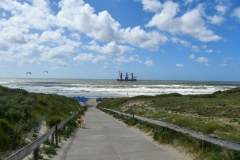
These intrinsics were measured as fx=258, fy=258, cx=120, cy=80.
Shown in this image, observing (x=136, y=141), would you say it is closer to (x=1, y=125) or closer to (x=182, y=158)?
(x=182, y=158)

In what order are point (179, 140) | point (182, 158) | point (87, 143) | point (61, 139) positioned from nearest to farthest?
point (182, 158) < point (179, 140) < point (87, 143) < point (61, 139)

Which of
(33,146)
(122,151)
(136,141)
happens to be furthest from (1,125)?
(136,141)

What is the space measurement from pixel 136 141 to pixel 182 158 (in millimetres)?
3106

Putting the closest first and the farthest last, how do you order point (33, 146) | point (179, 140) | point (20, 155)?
point (20, 155) < point (33, 146) < point (179, 140)

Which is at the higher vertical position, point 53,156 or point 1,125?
point 1,125

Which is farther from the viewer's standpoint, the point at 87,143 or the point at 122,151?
the point at 87,143

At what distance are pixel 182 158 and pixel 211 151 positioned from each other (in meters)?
0.85

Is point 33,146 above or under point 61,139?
above

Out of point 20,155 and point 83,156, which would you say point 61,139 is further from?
point 20,155

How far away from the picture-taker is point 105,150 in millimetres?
8445

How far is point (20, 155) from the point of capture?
504cm

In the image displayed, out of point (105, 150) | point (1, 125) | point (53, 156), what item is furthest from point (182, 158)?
point (1, 125)

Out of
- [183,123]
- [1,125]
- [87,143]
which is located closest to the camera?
[1,125]

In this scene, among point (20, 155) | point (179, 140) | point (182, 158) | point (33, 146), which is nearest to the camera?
point (20, 155)
